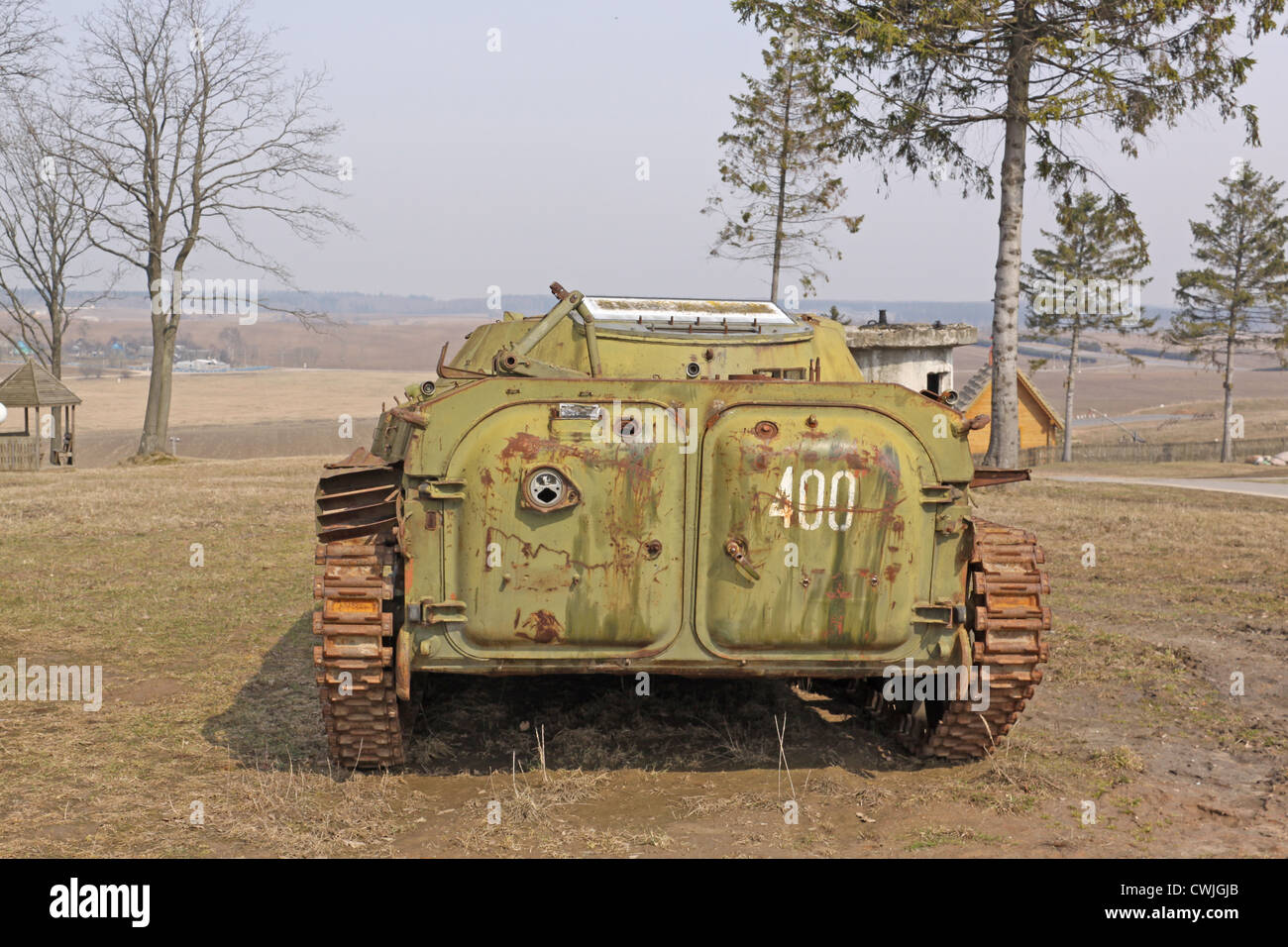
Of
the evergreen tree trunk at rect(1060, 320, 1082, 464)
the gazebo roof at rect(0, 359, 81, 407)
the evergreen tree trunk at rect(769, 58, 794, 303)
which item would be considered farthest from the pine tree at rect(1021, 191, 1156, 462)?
the gazebo roof at rect(0, 359, 81, 407)

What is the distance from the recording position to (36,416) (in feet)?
118

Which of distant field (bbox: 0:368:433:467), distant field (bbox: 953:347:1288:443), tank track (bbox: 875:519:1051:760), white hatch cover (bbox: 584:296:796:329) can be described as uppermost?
white hatch cover (bbox: 584:296:796:329)

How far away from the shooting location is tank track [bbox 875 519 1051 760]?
6.25m

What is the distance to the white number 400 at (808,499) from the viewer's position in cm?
611

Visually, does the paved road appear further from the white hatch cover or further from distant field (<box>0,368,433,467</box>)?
distant field (<box>0,368,433,467</box>)

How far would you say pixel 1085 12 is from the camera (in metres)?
19.4

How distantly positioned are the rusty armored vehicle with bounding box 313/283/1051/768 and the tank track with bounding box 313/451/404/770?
0.6 inches

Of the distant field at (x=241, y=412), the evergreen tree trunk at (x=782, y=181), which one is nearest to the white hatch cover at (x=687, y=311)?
the evergreen tree trunk at (x=782, y=181)

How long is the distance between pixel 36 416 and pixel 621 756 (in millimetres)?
34094

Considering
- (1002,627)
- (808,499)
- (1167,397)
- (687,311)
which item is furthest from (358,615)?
(1167,397)

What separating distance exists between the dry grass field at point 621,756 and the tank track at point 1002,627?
30 centimetres

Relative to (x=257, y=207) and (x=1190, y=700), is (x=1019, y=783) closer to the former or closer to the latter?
(x=1190, y=700)

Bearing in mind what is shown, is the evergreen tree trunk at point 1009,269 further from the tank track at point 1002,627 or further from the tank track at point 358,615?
the tank track at point 358,615

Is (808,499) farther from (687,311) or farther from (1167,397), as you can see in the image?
(1167,397)
